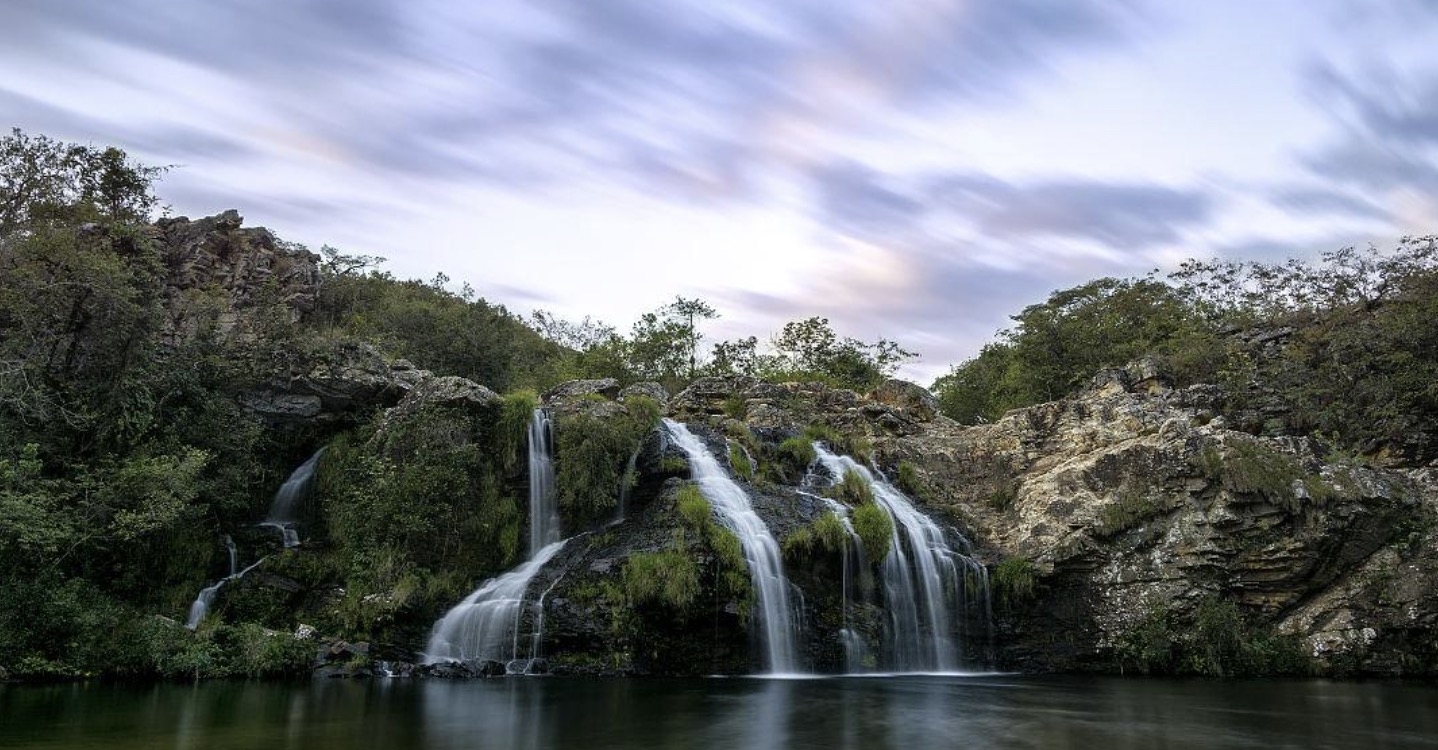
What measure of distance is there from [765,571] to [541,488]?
273 inches

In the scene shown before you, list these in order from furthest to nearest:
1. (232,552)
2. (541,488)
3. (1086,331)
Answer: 1. (1086,331)
2. (541,488)
3. (232,552)

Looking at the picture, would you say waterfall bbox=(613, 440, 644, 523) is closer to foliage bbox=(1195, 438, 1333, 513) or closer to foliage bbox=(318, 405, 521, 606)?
foliage bbox=(318, 405, 521, 606)

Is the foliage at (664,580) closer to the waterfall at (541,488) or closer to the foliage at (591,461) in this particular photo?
the foliage at (591,461)

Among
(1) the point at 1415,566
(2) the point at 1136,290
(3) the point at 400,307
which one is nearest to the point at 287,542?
(3) the point at 400,307

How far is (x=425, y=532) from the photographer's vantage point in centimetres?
2045

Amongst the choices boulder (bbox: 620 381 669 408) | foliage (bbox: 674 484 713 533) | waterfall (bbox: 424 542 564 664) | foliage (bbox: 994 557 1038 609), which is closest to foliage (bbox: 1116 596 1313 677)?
foliage (bbox: 994 557 1038 609)

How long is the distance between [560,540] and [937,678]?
10172 millimetres

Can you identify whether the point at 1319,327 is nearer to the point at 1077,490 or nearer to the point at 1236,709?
the point at 1077,490

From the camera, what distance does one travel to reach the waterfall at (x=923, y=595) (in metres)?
20.0

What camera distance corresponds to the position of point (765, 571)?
19.1 meters

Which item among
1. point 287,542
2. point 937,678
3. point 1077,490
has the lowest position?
point 937,678

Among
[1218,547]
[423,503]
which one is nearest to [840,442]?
[1218,547]

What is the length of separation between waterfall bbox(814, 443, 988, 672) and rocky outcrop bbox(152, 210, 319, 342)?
2072 centimetres

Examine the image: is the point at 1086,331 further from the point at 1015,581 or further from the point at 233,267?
the point at 233,267
